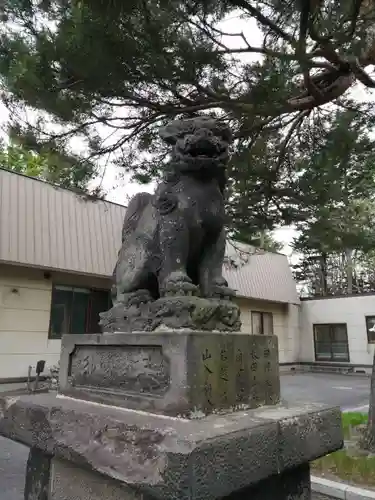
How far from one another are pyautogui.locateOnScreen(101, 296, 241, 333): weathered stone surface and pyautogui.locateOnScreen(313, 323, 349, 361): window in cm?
1184

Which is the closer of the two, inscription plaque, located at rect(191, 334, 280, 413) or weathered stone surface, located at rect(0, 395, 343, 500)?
weathered stone surface, located at rect(0, 395, 343, 500)

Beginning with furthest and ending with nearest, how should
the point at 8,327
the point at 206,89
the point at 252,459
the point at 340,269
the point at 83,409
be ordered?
the point at 340,269
the point at 8,327
the point at 206,89
the point at 83,409
the point at 252,459

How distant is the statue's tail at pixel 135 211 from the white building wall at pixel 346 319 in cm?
1129

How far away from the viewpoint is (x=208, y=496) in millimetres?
1175

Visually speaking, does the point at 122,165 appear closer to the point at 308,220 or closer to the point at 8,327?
the point at 308,220

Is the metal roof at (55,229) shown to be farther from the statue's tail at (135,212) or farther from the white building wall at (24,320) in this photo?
the statue's tail at (135,212)

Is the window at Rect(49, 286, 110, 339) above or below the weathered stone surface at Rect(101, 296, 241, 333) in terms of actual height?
above

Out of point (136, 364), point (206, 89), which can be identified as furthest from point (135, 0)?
point (136, 364)

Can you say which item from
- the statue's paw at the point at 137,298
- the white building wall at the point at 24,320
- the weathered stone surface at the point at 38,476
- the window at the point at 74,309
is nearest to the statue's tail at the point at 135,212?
the statue's paw at the point at 137,298

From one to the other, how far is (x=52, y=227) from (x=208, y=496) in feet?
20.3

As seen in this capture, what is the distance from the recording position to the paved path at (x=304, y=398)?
3.10 meters

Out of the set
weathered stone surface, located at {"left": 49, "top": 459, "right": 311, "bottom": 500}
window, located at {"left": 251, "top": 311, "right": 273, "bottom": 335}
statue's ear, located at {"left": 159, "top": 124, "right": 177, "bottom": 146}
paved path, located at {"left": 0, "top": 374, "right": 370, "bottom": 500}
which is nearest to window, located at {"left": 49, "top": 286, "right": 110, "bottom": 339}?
paved path, located at {"left": 0, "top": 374, "right": 370, "bottom": 500}

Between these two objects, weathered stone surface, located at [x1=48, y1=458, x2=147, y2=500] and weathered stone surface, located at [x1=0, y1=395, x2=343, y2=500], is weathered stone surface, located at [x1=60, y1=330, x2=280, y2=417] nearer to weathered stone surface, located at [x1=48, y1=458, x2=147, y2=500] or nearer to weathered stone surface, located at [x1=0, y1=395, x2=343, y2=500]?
weathered stone surface, located at [x1=0, y1=395, x2=343, y2=500]

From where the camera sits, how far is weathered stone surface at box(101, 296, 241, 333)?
65.4 inches
